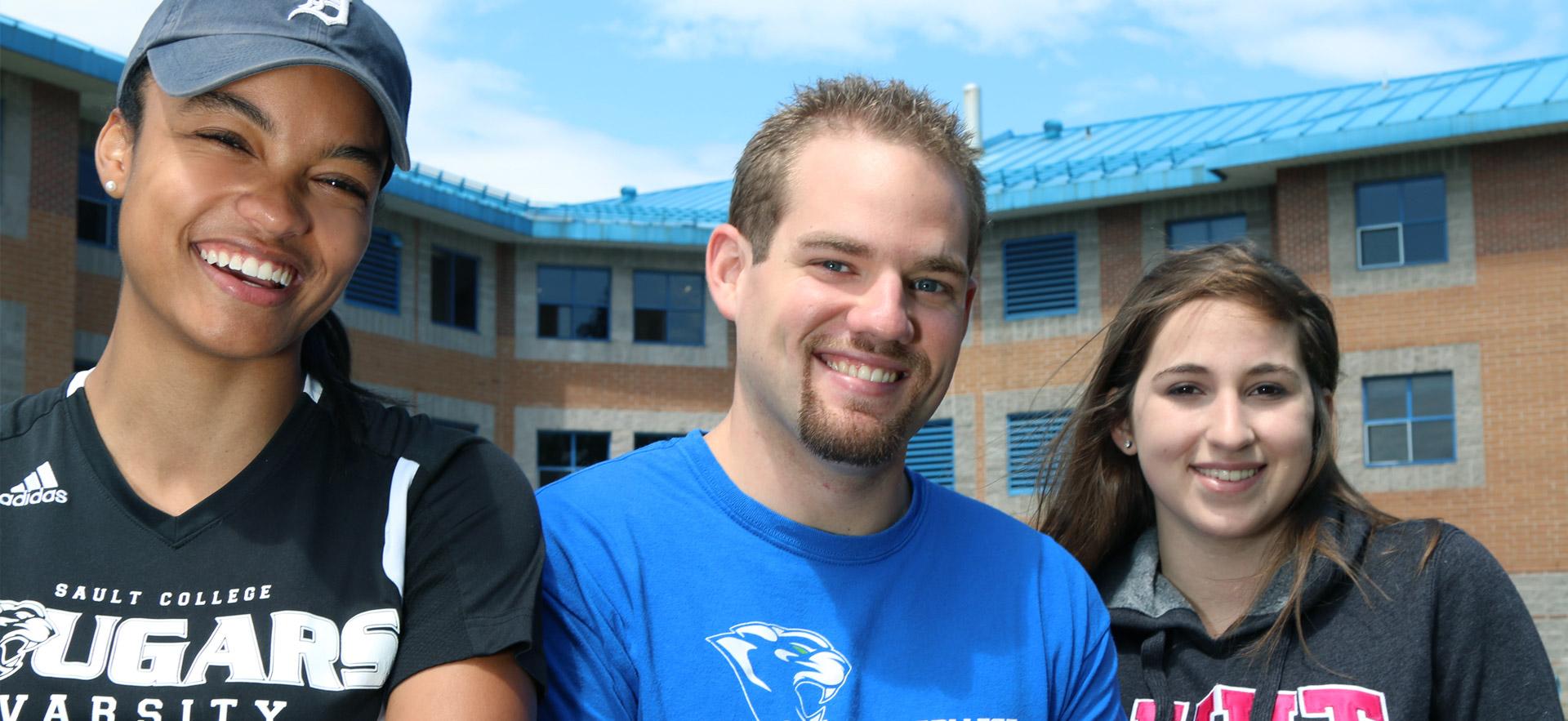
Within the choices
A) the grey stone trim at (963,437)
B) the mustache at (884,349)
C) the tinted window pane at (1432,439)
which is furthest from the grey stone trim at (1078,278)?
the mustache at (884,349)

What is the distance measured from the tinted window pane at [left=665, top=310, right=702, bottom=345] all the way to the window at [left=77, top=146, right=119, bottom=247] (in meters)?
11.2

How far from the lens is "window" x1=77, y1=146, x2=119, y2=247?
20.8 m

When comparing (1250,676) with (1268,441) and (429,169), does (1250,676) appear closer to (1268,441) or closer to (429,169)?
(1268,441)

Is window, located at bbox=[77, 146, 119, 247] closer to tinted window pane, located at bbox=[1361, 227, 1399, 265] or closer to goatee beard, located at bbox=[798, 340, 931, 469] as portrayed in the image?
tinted window pane, located at bbox=[1361, 227, 1399, 265]

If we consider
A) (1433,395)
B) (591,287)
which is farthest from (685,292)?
(1433,395)

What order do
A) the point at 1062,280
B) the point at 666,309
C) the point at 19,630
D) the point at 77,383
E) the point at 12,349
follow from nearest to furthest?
the point at 19,630 < the point at 77,383 < the point at 12,349 < the point at 1062,280 < the point at 666,309

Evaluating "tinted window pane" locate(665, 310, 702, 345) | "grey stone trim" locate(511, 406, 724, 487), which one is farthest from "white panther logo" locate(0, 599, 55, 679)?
"tinted window pane" locate(665, 310, 702, 345)

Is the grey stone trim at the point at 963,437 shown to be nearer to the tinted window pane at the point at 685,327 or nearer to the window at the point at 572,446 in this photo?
the tinted window pane at the point at 685,327

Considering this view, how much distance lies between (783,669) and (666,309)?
26.7m

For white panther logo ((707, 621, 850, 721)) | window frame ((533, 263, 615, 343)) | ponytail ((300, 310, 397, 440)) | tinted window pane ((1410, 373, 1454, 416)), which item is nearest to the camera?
ponytail ((300, 310, 397, 440))

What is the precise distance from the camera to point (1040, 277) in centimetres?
2694

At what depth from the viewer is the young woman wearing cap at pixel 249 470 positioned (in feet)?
7.77

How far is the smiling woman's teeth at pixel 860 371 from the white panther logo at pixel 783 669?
55 centimetres

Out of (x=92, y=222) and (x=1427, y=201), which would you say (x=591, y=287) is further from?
(x=1427, y=201)
